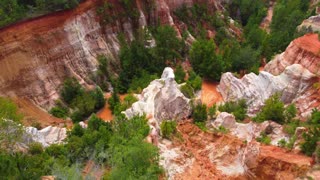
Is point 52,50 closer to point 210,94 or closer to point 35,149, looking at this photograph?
point 35,149

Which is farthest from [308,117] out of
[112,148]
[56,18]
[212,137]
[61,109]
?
[56,18]

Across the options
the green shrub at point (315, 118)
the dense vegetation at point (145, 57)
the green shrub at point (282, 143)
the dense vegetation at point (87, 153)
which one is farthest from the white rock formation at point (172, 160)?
the dense vegetation at point (145, 57)

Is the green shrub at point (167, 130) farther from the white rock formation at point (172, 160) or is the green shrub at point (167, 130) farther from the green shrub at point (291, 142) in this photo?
the green shrub at point (291, 142)

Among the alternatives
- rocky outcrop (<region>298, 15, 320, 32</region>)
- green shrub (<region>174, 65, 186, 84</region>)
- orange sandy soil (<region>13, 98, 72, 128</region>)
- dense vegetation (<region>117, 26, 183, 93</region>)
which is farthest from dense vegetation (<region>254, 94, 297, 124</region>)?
rocky outcrop (<region>298, 15, 320, 32</region>)

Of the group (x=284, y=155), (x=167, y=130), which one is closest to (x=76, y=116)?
(x=167, y=130)

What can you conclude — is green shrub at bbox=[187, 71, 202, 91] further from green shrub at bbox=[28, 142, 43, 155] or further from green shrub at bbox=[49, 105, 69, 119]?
green shrub at bbox=[28, 142, 43, 155]

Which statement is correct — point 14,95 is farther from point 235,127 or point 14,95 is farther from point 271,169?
point 271,169
